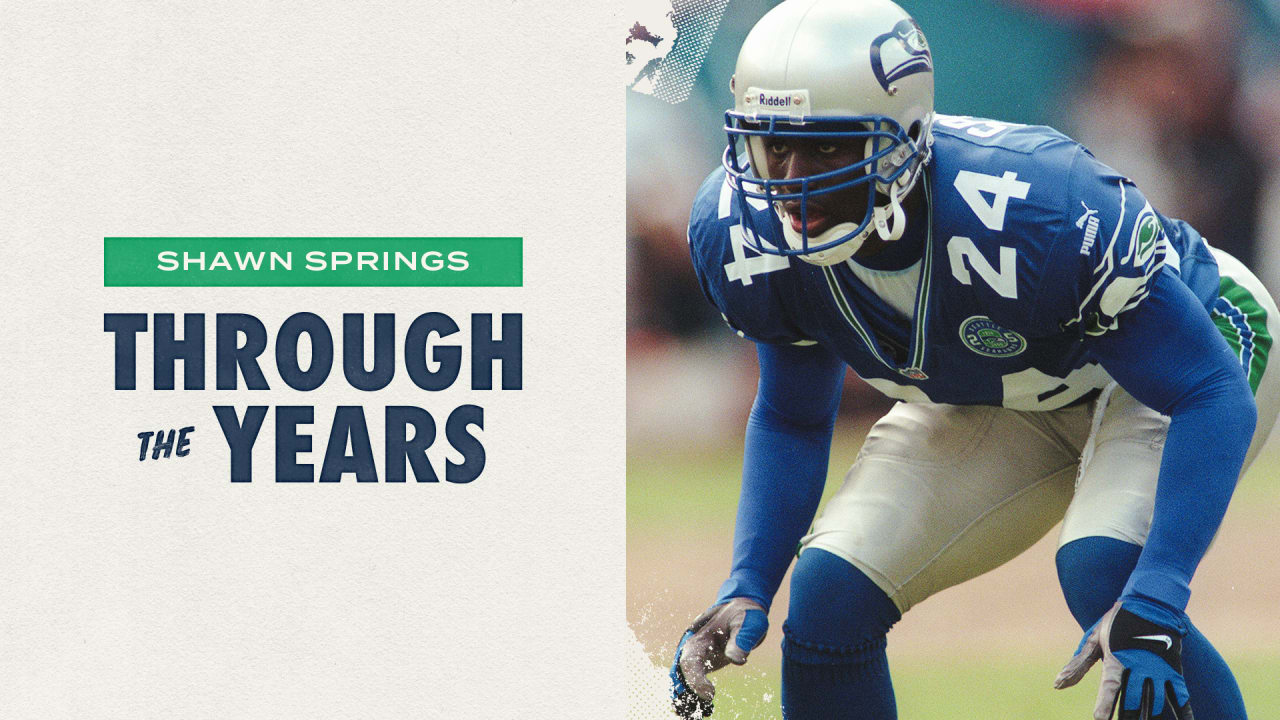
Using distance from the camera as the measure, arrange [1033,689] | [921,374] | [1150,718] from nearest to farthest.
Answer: [1150,718] < [921,374] < [1033,689]

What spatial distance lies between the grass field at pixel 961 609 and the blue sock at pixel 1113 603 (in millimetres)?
1376

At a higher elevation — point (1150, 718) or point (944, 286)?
point (944, 286)

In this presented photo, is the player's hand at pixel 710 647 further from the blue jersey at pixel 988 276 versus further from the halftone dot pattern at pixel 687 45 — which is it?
the halftone dot pattern at pixel 687 45

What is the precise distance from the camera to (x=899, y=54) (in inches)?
79.7

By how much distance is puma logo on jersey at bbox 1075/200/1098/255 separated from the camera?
1.93 metres

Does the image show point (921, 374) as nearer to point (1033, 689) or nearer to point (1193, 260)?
point (1193, 260)

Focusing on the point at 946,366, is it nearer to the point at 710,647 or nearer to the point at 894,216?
the point at 894,216

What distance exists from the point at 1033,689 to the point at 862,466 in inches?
60.4

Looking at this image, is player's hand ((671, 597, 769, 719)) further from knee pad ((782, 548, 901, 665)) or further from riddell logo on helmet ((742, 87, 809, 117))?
riddell logo on helmet ((742, 87, 809, 117))

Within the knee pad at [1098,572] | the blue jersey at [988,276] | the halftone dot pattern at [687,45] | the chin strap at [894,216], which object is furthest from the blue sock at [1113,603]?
the halftone dot pattern at [687,45]

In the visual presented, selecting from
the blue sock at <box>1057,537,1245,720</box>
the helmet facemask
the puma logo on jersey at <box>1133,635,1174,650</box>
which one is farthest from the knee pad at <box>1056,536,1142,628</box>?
the helmet facemask

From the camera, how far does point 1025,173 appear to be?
198 centimetres

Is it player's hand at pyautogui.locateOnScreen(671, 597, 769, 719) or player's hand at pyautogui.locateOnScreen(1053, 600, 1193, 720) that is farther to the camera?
player's hand at pyautogui.locateOnScreen(671, 597, 769, 719)

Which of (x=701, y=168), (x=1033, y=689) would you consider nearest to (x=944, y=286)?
(x=1033, y=689)
